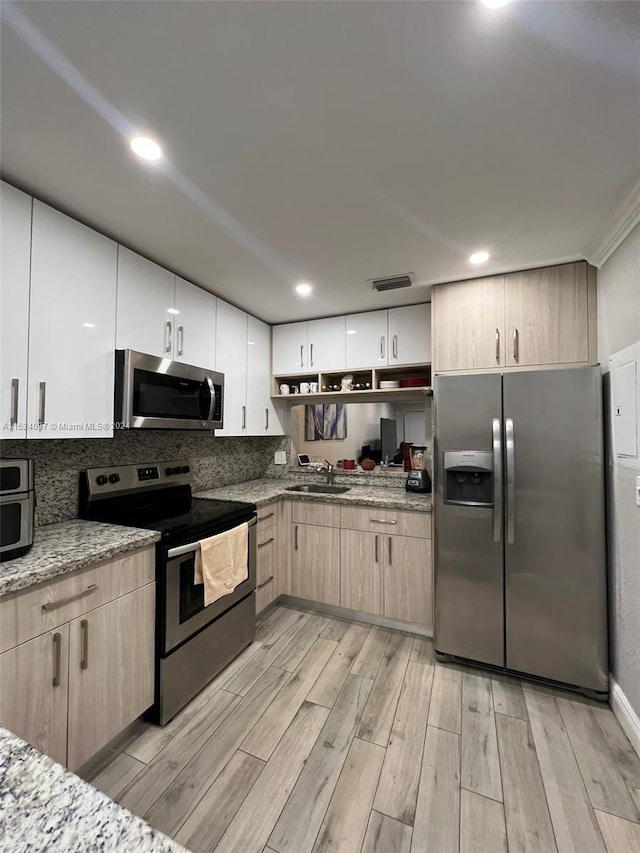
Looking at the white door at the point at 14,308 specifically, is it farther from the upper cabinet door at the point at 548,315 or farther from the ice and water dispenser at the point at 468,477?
the upper cabinet door at the point at 548,315

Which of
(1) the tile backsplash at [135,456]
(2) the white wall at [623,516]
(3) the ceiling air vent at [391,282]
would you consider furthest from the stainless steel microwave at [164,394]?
(2) the white wall at [623,516]

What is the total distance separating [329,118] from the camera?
3.91 ft

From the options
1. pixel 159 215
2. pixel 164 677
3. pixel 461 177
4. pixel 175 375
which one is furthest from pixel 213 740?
pixel 461 177

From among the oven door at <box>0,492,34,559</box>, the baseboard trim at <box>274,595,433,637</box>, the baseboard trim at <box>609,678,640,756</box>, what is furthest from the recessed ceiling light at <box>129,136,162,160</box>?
the baseboard trim at <box>609,678,640,756</box>

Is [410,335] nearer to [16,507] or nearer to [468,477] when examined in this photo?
[468,477]

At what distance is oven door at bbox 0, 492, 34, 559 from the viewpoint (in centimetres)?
129

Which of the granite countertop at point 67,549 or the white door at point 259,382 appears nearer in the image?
the granite countertop at point 67,549

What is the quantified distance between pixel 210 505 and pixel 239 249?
1.58 m

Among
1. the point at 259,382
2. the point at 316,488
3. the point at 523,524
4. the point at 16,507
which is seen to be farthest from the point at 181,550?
the point at 523,524

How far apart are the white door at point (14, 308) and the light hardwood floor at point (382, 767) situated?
1543mm

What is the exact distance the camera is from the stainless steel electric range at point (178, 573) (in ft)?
5.61

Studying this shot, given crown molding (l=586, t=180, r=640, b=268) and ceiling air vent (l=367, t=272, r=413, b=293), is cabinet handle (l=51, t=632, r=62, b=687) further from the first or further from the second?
crown molding (l=586, t=180, r=640, b=268)

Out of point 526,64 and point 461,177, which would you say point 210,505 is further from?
point 526,64

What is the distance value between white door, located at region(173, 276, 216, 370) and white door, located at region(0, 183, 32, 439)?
84 cm
